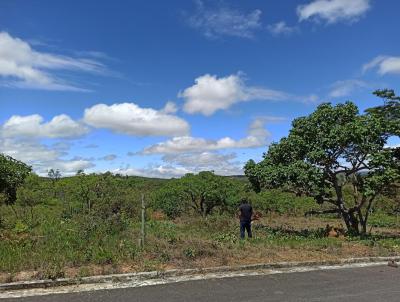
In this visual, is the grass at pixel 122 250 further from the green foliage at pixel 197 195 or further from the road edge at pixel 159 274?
the green foliage at pixel 197 195

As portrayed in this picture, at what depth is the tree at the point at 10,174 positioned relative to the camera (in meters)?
15.0

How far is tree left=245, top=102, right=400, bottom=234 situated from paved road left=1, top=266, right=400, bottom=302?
20.8 feet

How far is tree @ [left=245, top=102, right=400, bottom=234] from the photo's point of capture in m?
15.3

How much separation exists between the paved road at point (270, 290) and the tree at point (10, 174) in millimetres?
8689

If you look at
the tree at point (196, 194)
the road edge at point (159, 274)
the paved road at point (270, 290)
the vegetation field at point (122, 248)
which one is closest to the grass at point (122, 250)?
the vegetation field at point (122, 248)

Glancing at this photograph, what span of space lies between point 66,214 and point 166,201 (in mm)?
7209

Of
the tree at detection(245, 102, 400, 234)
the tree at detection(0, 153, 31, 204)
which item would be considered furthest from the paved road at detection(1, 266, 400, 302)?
the tree at detection(0, 153, 31, 204)

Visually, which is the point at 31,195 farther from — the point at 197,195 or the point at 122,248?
the point at 122,248

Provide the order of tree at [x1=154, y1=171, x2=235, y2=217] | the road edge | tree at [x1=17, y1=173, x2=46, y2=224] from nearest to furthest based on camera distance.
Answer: the road edge < tree at [x1=154, y1=171, x2=235, y2=217] < tree at [x1=17, y1=173, x2=46, y2=224]

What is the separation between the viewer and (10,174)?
1525 cm

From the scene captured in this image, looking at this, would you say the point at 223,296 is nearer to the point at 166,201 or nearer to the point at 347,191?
the point at 166,201

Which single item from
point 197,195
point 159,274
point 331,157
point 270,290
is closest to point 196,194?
point 197,195

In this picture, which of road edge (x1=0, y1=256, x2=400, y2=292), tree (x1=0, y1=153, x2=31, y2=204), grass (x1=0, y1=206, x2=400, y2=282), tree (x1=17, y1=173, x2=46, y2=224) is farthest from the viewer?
tree (x1=17, y1=173, x2=46, y2=224)

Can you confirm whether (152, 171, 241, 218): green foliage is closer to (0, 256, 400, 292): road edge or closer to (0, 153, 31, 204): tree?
(0, 153, 31, 204): tree
